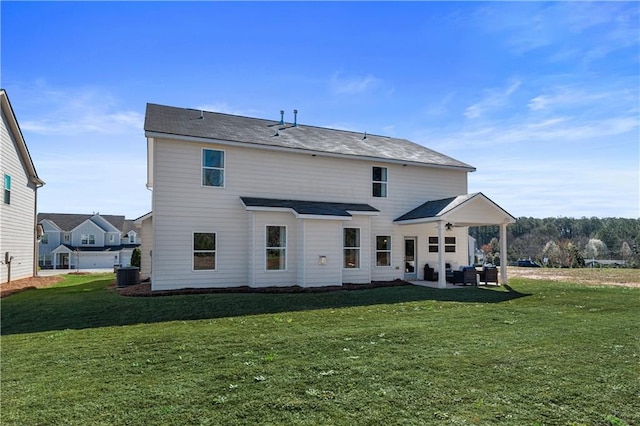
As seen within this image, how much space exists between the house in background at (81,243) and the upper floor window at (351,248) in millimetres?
45062

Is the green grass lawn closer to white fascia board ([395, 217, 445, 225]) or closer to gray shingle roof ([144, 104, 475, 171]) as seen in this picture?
white fascia board ([395, 217, 445, 225])

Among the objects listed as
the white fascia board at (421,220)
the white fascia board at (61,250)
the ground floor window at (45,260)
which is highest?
the white fascia board at (421,220)

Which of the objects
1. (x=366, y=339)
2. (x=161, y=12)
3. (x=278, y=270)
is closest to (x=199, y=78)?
(x=161, y=12)

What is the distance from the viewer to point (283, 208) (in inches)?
605

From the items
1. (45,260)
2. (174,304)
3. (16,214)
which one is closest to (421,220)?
(174,304)

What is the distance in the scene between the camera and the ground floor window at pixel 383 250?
1809 centimetres

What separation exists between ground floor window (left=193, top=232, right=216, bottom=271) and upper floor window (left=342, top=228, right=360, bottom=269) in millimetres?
5283

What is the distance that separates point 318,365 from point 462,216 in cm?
1220

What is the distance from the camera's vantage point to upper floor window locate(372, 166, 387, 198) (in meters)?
18.3

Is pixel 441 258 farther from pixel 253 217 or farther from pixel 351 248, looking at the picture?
pixel 253 217

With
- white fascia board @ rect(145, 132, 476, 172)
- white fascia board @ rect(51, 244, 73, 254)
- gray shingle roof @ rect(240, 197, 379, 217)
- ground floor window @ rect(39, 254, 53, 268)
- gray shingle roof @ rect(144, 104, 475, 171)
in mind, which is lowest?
ground floor window @ rect(39, 254, 53, 268)

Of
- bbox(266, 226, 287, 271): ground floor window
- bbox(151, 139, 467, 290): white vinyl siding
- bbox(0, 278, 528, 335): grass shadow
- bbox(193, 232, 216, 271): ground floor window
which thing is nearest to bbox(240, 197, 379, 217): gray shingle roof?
bbox(151, 139, 467, 290): white vinyl siding

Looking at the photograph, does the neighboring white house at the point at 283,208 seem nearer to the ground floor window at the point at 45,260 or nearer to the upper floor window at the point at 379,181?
the upper floor window at the point at 379,181

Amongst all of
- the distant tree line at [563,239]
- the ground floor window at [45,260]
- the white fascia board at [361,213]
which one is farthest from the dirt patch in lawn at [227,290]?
the ground floor window at [45,260]
